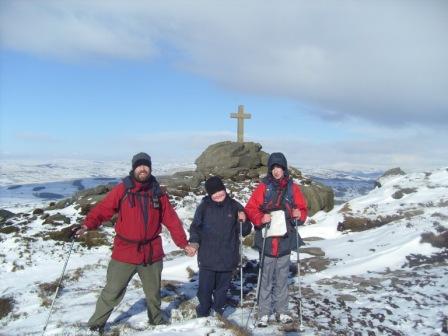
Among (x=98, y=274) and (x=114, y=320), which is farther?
(x=98, y=274)

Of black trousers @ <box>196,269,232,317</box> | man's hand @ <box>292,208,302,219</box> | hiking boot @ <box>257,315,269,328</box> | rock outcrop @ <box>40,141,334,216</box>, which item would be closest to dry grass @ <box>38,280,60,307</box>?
black trousers @ <box>196,269,232,317</box>

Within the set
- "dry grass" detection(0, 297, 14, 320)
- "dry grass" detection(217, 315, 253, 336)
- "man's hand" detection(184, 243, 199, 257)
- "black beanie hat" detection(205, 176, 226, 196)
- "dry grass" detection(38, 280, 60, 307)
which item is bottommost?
"dry grass" detection(0, 297, 14, 320)

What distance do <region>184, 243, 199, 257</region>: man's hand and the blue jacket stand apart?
0.12 metres

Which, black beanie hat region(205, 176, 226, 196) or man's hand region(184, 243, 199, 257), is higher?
black beanie hat region(205, 176, 226, 196)

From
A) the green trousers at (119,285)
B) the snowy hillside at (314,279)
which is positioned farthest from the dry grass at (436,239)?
the green trousers at (119,285)

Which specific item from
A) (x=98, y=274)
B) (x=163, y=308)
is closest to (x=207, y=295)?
(x=163, y=308)

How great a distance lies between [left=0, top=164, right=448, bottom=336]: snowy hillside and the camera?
743 cm

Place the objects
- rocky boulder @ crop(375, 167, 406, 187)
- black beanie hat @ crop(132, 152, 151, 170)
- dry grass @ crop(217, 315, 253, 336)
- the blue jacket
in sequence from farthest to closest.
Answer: rocky boulder @ crop(375, 167, 406, 187) → the blue jacket → black beanie hat @ crop(132, 152, 151, 170) → dry grass @ crop(217, 315, 253, 336)

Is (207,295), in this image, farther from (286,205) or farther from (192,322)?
(286,205)

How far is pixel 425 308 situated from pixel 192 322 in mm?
4832

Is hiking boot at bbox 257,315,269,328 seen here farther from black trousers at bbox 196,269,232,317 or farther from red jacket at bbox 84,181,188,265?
red jacket at bbox 84,181,188,265

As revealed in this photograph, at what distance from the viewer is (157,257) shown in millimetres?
6586

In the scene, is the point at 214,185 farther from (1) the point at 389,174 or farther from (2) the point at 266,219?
(1) the point at 389,174

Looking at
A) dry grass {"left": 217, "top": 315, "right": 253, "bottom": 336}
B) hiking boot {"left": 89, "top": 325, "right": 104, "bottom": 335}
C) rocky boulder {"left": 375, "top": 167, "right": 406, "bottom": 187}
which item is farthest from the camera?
rocky boulder {"left": 375, "top": 167, "right": 406, "bottom": 187}
